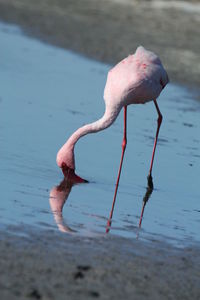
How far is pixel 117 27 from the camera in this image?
1895cm

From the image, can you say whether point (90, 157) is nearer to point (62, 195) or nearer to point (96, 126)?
point (96, 126)

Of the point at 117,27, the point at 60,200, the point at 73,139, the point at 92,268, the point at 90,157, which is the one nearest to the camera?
the point at 92,268

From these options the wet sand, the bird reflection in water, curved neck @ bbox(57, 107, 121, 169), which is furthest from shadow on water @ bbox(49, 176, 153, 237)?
the wet sand

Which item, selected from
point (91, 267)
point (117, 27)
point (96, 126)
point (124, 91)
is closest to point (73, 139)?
point (96, 126)

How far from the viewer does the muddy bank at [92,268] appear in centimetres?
479

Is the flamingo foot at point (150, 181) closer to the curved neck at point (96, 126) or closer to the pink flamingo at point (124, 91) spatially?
the pink flamingo at point (124, 91)

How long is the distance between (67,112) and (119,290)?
5.72 metres

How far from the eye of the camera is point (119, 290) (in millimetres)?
4918

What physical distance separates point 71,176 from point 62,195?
1.76 ft

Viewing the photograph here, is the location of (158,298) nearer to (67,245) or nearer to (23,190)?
(67,245)

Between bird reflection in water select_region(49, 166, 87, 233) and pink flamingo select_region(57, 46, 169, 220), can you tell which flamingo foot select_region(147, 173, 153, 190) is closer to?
pink flamingo select_region(57, 46, 169, 220)

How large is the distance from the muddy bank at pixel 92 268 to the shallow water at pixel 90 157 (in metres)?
0.30

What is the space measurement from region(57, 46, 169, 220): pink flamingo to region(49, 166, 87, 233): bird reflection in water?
0.01 metres

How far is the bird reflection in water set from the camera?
244 inches
